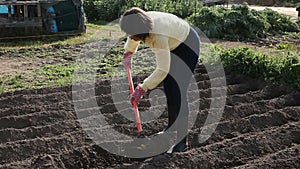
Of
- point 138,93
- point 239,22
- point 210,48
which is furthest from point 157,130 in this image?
point 239,22

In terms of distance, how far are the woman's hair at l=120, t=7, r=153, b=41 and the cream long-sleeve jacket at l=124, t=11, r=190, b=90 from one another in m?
0.13

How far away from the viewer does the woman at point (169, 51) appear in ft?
12.9

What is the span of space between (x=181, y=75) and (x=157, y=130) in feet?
3.45

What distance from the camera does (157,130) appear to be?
17.5ft

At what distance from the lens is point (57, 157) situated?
14.1ft

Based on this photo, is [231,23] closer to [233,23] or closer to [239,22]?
[233,23]

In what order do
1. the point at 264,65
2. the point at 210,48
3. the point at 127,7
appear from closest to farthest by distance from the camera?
the point at 264,65
the point at 210,48
the point at 127,7

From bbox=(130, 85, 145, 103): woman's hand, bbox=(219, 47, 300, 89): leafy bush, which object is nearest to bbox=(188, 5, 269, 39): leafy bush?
bbox=(219, 47, 300, 89): leafy bush

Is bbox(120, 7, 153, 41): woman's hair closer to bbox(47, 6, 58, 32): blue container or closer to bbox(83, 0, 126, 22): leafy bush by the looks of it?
bbox(47, 6, 58, 32): blue container

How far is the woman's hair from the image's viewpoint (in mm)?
3865

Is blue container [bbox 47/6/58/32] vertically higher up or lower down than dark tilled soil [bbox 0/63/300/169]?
lower down

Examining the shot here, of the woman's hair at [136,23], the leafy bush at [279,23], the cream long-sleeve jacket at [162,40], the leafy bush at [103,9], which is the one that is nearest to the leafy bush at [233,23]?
the leafy bush at [279,23]

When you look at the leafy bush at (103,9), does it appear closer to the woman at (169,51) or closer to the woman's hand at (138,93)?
the woman at (169,51)

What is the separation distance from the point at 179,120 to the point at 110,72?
3565 millimetres
